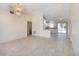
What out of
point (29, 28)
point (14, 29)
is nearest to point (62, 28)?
point (29, 28)

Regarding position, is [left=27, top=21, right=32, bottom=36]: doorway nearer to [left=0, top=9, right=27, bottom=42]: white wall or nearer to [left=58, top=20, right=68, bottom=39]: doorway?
[left=0, top=9, right=27, bottom=42]: white wall

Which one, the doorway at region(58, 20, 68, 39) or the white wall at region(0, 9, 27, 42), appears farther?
the doorway at region(58, 20, 68, 39)

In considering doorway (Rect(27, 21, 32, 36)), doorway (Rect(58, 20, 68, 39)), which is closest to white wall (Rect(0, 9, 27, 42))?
doorway (Rect(27, 21, 32, 36))

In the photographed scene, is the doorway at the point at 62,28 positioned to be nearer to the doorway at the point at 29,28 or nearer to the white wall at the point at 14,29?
the doorway at the point at 29,28

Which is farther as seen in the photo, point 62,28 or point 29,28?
point 62,28

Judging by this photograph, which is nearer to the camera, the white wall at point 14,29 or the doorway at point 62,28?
the white wall at point 14,29

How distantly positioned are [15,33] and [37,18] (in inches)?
20.9

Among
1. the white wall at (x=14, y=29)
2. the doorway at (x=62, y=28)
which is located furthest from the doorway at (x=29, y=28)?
the doorway at (x=62, y=28)

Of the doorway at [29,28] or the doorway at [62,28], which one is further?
the doorway at [62,28]

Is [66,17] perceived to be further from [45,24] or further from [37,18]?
[37,18]

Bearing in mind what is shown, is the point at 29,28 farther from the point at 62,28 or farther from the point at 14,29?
the point at 62,28

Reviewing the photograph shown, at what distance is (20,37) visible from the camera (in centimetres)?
211

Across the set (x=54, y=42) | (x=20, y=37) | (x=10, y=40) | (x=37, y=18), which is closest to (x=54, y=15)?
(x=37, y=18)

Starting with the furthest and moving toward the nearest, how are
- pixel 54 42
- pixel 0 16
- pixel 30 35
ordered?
1. pixel 54 42
2. pixel 30 35
3. pixel 0 16
